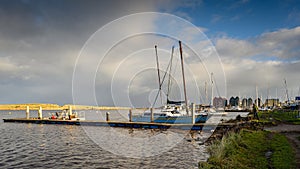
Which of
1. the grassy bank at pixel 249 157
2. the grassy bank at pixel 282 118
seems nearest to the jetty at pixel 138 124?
the grassy bank at pixel 282 118

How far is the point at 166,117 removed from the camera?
5078 centimetres

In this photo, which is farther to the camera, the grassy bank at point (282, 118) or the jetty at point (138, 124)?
the grassy bank at point (282, 118)

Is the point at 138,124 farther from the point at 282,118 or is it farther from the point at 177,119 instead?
the point at 282,118

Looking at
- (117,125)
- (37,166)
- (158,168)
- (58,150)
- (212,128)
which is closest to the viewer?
(158,168)

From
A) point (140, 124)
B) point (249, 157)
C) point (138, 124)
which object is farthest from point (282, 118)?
point (249, 157)

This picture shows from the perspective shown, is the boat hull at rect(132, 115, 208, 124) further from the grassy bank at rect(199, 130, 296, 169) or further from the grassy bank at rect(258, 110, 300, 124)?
the grassy bank at rect(199, 130, 296, 169)

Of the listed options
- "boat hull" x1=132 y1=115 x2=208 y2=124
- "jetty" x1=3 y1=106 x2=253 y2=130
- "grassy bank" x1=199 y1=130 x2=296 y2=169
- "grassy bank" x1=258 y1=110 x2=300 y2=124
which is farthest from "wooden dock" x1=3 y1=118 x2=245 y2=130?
"grassy bank" x1=199 y1=130 x2=296 y2=169

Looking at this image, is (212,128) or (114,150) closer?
(114,150)

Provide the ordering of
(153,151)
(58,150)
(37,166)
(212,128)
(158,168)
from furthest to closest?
1. (212,128)
2. (58,150)
3. (153,151)
4. (37,166)
5. (158,168)

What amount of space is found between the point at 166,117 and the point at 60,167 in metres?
33.2

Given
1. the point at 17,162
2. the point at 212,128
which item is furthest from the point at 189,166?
the point at 212,128

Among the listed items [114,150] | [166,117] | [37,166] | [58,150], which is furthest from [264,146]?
[166,117]

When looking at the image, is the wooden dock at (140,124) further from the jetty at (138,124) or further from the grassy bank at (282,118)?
the grassy bank at (282,118)

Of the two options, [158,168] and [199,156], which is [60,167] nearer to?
[158,168]
